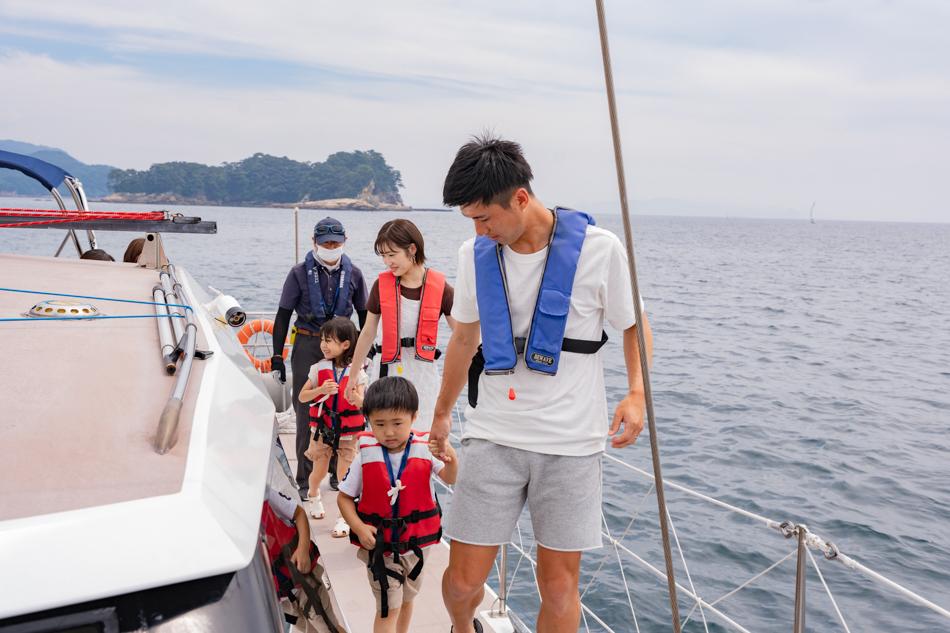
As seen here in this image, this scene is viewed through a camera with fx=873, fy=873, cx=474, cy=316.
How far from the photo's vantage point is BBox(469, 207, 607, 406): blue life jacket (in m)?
2.90

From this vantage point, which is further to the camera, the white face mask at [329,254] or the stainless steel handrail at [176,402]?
the white face mask at [329,254]

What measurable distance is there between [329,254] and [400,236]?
1011mm

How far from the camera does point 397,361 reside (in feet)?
15.8

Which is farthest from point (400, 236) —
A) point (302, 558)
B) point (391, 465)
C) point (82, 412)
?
point (82, 412)

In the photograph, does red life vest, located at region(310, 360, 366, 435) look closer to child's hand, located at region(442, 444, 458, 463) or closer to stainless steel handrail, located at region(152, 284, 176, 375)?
stainless steel handrail, located at region(152, 284, 176, 375)

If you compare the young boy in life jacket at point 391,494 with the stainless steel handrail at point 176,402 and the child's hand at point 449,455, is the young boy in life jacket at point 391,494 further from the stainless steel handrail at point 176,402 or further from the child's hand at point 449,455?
the stainless steel handrail at point 176,402

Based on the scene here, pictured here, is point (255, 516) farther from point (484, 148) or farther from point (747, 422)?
point (747, 422)

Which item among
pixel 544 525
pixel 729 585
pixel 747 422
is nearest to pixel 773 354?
pixel 747 422

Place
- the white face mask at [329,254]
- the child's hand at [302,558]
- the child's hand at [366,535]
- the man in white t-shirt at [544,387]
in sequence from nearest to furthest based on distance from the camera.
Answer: the child's hand at [302,558] → the man in white t-shirt at [544,387] → the child's hand at [366,535] → the white face mask at [329,254]

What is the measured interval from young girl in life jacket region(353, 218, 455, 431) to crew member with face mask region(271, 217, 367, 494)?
77 centimetres

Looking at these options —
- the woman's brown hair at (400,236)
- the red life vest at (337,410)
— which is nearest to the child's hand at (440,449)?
the woman's brown hair at (400,236)

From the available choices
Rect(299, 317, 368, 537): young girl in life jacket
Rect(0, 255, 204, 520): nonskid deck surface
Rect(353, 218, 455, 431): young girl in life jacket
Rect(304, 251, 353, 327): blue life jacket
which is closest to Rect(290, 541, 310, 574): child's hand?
Rect(0, 255, 204, 520): nonskid deck surface

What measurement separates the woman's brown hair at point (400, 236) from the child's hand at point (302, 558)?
2620 mm

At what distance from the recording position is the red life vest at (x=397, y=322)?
4781 millimetres
